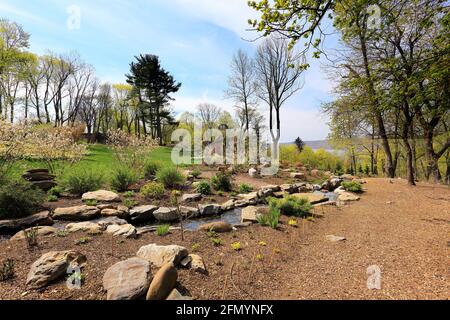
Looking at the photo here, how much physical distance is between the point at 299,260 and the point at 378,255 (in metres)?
1.18

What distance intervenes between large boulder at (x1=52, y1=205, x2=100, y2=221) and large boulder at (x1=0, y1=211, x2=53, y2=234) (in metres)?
0.19

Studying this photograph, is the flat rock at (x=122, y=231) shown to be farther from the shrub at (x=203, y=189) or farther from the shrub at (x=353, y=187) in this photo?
the shrub at (x=353, y=187)

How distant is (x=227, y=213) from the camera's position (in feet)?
19.2

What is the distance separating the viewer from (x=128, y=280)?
220 centimetres

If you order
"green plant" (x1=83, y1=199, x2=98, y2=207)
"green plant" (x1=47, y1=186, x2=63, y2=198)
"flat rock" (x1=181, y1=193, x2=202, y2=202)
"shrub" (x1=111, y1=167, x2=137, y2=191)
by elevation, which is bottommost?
"flat rock" (x1=181, y1=193, x2=202, y2=202)

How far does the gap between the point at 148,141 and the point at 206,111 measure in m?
27.4

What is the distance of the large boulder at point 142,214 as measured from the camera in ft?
16.5

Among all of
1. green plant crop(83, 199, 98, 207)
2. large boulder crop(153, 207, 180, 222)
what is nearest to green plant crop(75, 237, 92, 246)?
large boulder crop(153, 207, 180, 222)

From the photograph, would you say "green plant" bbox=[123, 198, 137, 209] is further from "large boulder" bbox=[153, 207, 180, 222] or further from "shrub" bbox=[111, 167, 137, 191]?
"shrub" bbox=[111, 167, 137, 191]

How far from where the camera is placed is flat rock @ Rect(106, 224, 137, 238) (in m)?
3.69

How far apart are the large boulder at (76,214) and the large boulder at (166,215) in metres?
1.28

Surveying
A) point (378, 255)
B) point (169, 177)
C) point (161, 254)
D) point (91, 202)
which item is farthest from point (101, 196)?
point (378, 255)

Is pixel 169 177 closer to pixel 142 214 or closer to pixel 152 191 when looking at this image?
pixel 152 191
